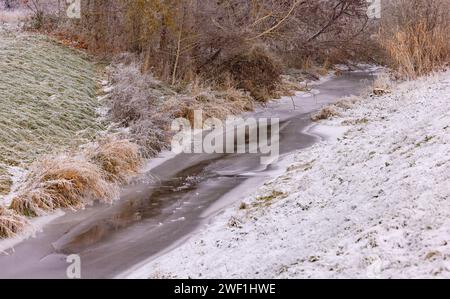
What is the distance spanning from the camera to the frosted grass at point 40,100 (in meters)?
9.53

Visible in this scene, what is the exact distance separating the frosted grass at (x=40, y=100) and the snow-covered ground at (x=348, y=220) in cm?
360

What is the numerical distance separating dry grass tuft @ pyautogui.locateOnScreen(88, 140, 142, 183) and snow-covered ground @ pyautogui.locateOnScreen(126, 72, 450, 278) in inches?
95.5

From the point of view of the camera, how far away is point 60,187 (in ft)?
26.4

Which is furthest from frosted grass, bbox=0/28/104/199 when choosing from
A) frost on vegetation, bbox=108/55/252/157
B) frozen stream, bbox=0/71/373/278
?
frozen stream, bbox=0/71/373/278

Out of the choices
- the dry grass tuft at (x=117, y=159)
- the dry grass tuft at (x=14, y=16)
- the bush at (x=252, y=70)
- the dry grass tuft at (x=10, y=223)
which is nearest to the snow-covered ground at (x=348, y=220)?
the dry grass tuft at (x=10, y=223)

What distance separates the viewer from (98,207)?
8047mm

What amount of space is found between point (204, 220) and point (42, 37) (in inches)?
446

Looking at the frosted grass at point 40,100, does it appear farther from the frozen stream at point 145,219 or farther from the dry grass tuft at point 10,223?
the frozen stream at point 145,219

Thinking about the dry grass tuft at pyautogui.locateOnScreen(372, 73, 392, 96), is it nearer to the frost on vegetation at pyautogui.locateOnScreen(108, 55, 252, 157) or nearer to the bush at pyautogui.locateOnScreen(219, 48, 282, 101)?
the bush at pyautogui.locateOnScreen(219, 48, 282, 101)

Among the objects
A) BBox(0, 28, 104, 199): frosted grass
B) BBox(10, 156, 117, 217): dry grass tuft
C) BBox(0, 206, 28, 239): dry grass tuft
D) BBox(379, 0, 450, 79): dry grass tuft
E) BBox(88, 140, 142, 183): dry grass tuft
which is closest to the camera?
BBox(0, 206, 28, 239): dry grass tuft

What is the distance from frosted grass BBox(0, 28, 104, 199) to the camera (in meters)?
9.53

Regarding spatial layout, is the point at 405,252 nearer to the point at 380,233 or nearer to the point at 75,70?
the point at 380,233

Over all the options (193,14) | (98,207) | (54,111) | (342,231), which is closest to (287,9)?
(193,14)
